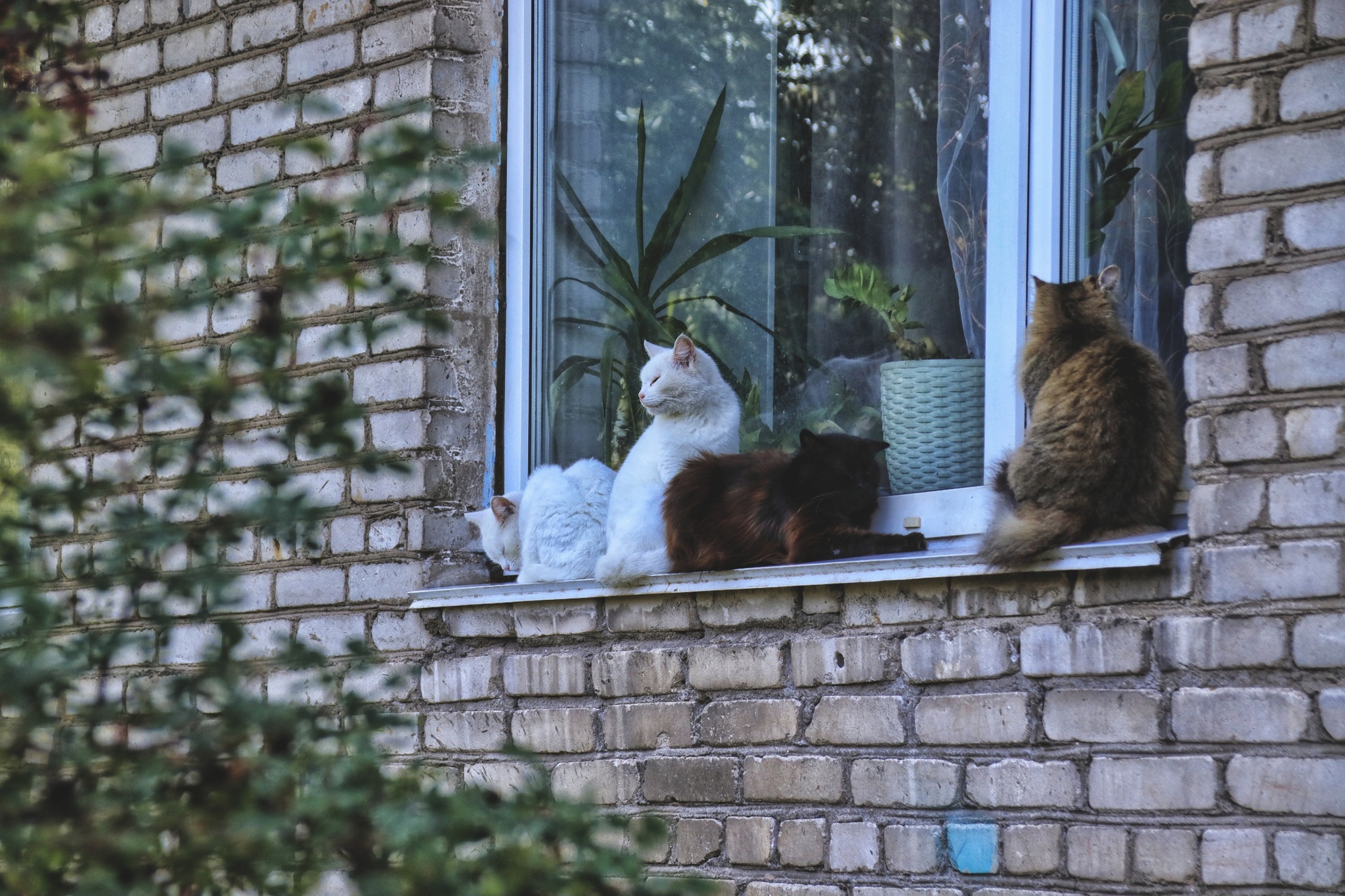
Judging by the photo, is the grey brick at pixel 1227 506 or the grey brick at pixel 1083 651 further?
the grey brick at pixel 1083 651

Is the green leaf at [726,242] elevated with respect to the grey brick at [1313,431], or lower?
elevated

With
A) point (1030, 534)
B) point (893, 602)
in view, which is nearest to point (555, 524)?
point (893, 602)

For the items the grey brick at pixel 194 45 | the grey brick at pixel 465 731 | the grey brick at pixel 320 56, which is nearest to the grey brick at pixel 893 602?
the grey brick at pixel 465 731

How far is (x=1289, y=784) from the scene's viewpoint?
2217 mm

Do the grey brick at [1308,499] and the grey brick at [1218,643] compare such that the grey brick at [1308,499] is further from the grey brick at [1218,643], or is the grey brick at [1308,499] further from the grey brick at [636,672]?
the grey brick at [636,672]

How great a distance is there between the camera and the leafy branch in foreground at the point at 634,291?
346 centimetres

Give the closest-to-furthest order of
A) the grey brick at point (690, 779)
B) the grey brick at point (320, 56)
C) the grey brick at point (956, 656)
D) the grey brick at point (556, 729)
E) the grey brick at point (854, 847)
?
the grey brick at point (956, 656)
the grey brick at point (854, 847)
the grey brick at point (690, 779)
the grey brick at point (556, 729)
the grey brick at point (320, 56)

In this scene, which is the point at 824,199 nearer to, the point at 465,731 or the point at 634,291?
the point at 634,291

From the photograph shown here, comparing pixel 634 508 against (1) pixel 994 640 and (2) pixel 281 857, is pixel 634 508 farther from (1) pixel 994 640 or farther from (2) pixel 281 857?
(2) pixel 281 857

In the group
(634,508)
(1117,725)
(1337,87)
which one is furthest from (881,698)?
(1337,87)

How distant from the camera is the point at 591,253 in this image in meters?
3.65

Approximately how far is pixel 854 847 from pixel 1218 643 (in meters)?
0.83

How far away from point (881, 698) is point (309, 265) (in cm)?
178

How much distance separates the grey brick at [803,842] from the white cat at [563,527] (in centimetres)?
75
